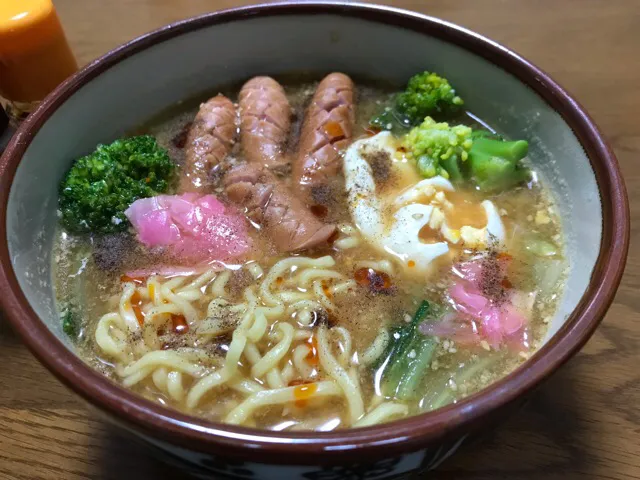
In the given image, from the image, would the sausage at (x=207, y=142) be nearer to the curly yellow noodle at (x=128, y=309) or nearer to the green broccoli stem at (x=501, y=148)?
the curly yellow noodle at (x=128, y=309)

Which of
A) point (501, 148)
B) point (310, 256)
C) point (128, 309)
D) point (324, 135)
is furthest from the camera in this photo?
point (324, 135)

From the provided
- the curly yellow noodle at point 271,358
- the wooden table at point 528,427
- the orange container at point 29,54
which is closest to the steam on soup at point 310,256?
the curly yellow noodle at point 271,358

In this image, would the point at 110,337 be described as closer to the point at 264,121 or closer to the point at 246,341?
the point at 246,341

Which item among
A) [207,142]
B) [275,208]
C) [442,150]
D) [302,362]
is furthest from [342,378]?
[207,142]

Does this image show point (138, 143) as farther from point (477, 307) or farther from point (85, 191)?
point (477, 307)

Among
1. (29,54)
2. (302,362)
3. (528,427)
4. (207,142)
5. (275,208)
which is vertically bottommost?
(528,427)

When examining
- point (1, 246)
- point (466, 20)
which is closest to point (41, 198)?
point (1, 246)
